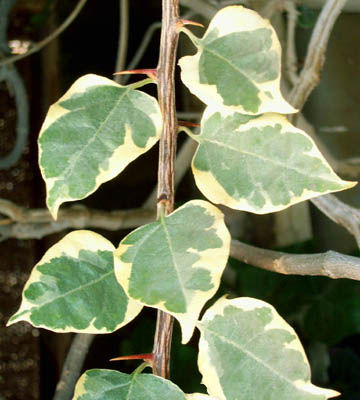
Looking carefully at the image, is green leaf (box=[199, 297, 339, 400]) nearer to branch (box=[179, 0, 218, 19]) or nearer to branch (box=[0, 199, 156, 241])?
branch (box=[0, 199, 156, 241])

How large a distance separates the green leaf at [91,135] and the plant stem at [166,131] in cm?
2

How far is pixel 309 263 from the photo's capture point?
1.52 ft

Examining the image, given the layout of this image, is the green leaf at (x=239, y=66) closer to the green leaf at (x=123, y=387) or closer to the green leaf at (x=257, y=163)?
the green leaf at (x=257, y=163)

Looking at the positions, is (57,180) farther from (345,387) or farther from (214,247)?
(345,387)

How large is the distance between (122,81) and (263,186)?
710 millimetres

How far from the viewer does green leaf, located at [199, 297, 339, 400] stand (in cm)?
36

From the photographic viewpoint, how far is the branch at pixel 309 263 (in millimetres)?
422

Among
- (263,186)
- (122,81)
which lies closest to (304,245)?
(122,81)

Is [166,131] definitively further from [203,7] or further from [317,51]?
[203,7]

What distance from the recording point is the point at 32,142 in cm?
115

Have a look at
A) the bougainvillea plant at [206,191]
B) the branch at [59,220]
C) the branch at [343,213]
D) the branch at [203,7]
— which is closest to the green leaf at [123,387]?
the bougainvillea plant at [206,191]

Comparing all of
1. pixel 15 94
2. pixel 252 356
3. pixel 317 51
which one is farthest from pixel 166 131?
pixel 15 94

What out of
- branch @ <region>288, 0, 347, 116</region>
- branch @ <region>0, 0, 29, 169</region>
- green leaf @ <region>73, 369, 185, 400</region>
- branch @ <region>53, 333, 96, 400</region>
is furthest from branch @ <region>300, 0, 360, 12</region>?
green leaf @ <region>73, 369, 185, 400</region>

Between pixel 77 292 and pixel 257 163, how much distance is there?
0.47 feet
